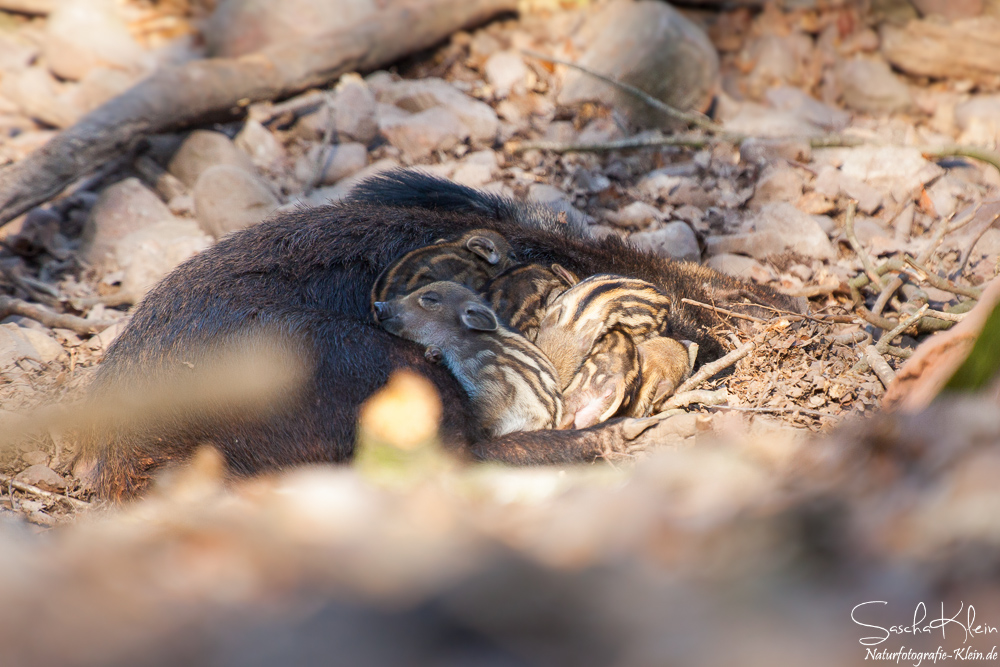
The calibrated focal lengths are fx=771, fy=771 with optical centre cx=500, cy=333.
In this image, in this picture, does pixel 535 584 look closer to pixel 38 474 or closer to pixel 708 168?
pixel 38 474

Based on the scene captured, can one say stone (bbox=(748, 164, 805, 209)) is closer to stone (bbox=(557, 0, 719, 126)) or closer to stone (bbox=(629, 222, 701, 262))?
stone (bbox=(629, 222, 701, 262))

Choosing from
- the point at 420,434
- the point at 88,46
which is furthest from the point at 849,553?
the point at 88,46

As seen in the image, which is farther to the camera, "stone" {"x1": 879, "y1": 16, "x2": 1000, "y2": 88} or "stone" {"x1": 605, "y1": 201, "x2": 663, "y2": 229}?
"stone" {"x1": 879, "y1": 16, "x2": 1000, "y2": 88}

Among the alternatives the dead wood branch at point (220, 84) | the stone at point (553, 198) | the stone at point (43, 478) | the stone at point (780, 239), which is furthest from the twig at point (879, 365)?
the dead wood branch at point (220, 84)

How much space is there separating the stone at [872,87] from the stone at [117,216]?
6.15 metres

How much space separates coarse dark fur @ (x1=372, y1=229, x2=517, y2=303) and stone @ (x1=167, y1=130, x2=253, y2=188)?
2.84 m

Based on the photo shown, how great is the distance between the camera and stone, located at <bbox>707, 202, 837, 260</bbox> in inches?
185

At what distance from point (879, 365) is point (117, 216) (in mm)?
4772

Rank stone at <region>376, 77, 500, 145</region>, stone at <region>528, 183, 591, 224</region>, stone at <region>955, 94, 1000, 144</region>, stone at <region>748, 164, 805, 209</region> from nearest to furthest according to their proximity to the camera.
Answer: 1. stone at <region>528, 183, 591, 224</region>
2. stone at <region>748, 164, 805, 209</region>
3. stone at <region>376, 77, 500, 145</region>
4. stone at <region>955, 94, 1000, 144</region>

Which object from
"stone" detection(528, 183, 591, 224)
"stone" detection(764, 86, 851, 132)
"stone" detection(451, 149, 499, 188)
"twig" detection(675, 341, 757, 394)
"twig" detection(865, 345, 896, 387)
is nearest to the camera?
"twig" detection(865, 345, 896, 387)

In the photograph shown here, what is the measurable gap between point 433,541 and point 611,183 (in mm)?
4972

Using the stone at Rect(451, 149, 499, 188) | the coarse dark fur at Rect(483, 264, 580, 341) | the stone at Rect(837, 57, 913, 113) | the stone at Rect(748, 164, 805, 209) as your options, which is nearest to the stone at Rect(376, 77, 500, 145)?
the stone at Rect(451, 149, 499, 188)

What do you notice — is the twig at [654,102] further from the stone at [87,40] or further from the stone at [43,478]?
the stone at [43,478]

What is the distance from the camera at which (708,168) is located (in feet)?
19.6
